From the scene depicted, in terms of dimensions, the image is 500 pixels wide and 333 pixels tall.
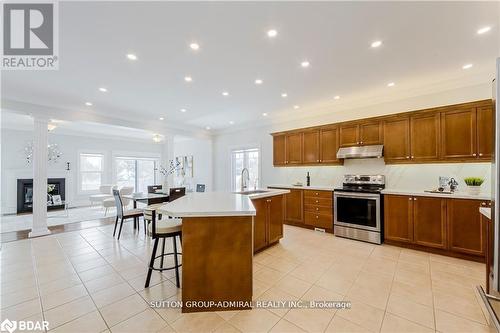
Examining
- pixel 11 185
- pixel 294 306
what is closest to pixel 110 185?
pixel 11 185

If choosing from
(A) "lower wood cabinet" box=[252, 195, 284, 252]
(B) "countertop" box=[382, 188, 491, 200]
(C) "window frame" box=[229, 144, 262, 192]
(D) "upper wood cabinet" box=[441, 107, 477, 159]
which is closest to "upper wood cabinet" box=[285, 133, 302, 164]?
(C) "window frame" box=[229, 144, 262, 192]

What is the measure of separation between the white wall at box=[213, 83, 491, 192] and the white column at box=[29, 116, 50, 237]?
478 centimetres

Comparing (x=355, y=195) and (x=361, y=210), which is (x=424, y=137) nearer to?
(x=355, y=195)

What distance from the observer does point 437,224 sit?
3.29m

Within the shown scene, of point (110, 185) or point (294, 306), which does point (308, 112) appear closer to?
point (294, 306)

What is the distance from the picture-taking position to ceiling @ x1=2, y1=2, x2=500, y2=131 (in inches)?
81.0

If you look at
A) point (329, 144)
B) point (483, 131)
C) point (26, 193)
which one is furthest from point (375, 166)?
point (26, 193)

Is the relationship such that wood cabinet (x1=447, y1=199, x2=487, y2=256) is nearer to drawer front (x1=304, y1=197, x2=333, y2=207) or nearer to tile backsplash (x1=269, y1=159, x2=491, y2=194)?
tile backsplash (x1=269, y1=159, x2=491, y2=194)

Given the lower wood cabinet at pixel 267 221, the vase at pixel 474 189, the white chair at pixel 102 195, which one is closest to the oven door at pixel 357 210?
the vase at pixel 474 189

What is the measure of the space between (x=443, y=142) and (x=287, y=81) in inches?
109

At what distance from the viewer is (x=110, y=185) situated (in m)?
8.45

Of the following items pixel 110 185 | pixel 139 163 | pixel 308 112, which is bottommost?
pixel 110 185

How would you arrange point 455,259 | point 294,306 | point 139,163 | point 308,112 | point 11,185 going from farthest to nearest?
point 139,163, point 11,185, point 308,112, point 455,259, point 294,306

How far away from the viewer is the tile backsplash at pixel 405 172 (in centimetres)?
343
